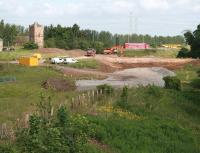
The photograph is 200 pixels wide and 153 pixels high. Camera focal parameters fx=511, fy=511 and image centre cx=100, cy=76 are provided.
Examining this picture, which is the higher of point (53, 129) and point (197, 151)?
point (53, 129)

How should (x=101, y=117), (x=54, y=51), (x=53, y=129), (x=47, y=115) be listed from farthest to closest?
(x=54, y=51), (x=101, y=117), (x=47, y=115), (x=53, y=129)

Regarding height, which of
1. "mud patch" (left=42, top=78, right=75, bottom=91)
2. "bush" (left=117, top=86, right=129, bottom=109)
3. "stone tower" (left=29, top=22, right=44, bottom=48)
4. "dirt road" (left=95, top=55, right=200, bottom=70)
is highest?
"stone tower" (left=29, top=22, right=44, bottom=48)

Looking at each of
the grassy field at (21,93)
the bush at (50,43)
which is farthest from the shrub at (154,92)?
the bush at (50,43)

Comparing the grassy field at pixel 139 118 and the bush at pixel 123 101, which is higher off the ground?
the bush at pixel 123 101

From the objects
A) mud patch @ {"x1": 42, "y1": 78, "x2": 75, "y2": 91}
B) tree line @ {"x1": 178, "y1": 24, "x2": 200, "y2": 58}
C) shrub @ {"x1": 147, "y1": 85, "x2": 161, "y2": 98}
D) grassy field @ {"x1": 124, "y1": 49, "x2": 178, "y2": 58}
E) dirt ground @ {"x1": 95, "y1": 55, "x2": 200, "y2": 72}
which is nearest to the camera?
shrub @ {"x1": 147, "y1": 85, "x2": 161, "y2": 98}

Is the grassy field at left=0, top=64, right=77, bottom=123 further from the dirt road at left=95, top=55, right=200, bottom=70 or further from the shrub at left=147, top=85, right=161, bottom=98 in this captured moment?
the dirt road at left=95, top=55, right=200, bottom=70

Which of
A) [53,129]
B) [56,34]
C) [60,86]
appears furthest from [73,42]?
[53,129]

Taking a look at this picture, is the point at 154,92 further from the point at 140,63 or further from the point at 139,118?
the point at 140,63

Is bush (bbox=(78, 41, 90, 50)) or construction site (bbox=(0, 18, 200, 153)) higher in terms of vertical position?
bush (bbox=(78, 41, 90, 50))

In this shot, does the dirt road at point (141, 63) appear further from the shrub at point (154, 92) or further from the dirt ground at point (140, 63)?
the shrub at point (154, 92)

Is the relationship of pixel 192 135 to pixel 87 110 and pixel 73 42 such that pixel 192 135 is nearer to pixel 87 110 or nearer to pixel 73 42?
pixel 87 110

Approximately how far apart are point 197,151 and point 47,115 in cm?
841

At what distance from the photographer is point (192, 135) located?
27156 millimetres

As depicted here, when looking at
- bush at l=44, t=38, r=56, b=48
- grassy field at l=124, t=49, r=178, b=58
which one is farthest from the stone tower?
grassy field at l=124, t=49, r=178, b=58
